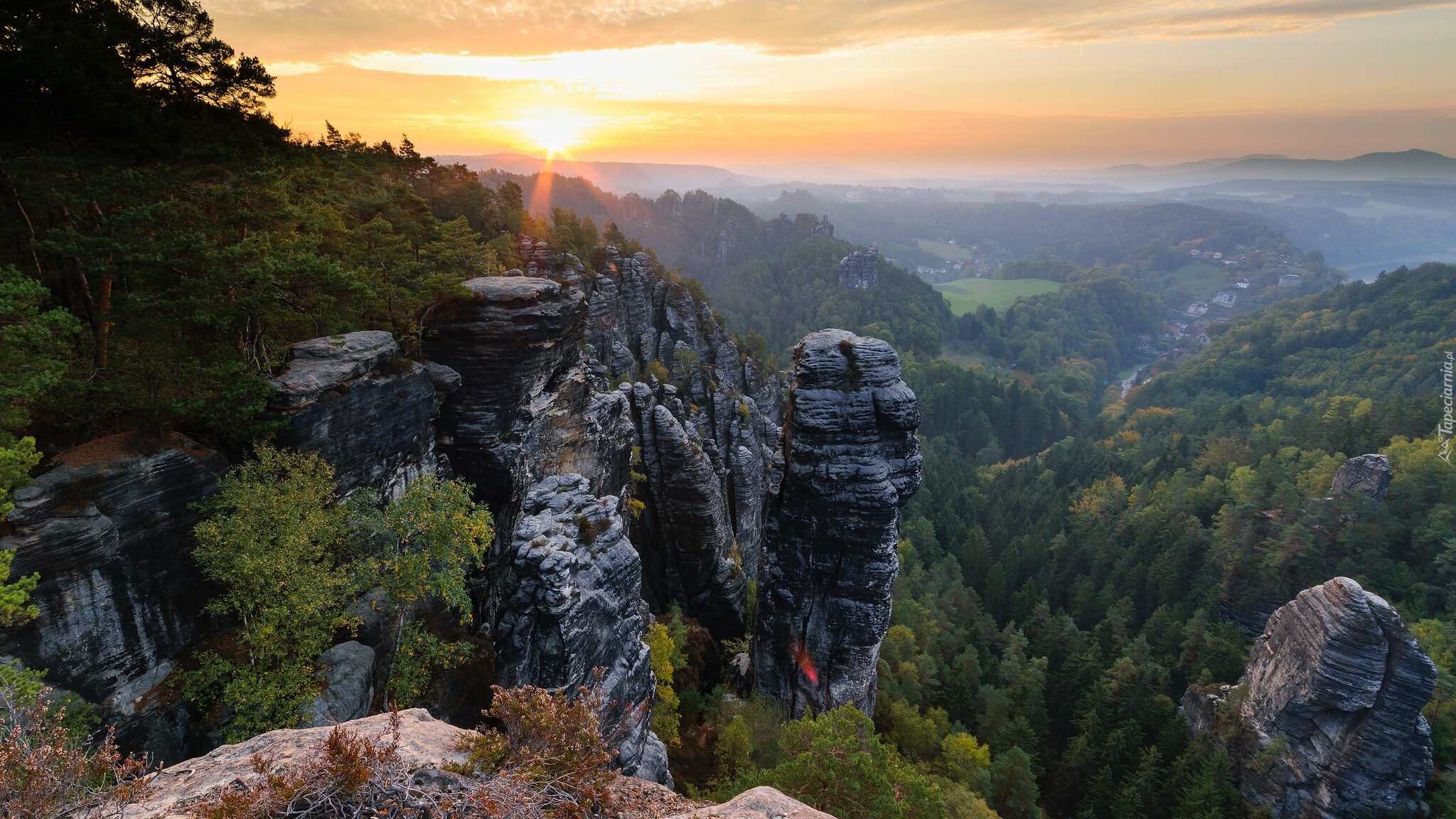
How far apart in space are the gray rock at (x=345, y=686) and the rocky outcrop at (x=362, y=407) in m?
5.66

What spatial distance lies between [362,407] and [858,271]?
587 feet

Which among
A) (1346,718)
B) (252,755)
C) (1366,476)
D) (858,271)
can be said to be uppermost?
(252,755)

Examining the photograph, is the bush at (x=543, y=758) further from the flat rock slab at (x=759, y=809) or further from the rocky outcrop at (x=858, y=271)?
the rocky outcrop at (x=858, y=271)

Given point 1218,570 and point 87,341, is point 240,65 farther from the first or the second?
point 1218,570

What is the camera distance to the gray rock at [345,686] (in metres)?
15.8

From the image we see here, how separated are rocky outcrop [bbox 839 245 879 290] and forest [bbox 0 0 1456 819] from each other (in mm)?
99058

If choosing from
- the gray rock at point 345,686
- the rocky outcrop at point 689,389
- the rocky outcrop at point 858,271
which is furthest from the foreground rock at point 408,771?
the rocky outcrop at point 858,271

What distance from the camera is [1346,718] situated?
3456 centimetres

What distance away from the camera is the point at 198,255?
55.1 ft

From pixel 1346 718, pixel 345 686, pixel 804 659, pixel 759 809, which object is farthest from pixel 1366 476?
pixel 345 686

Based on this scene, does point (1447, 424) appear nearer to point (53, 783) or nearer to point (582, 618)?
point (582, 618)

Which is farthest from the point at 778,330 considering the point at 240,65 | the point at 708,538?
the point at 240,65

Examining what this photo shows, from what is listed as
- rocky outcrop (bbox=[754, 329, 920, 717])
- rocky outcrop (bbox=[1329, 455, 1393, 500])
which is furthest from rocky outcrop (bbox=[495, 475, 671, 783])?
rocky outcrop (bbox=[1329, 455, 1393, 500])

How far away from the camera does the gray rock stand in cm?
1575
